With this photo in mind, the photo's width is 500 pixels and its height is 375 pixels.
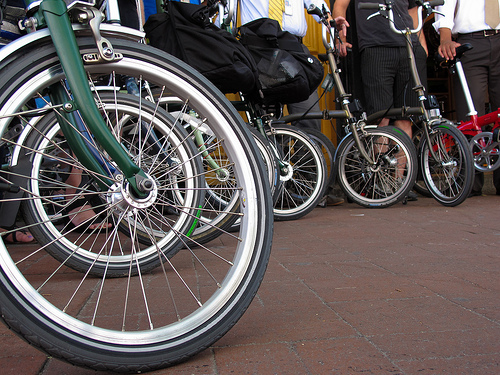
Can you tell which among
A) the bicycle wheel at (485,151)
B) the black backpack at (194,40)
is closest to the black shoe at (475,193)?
the bicycle wheel at (485,151)

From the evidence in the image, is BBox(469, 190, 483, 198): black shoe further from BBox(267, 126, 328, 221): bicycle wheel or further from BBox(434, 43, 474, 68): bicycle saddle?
BBox(267, 126, 328, 221): bicycle wheel

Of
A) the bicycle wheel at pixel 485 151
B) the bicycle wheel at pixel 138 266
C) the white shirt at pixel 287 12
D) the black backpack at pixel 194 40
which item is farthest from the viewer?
the bicycle wheel at pixel 485 151

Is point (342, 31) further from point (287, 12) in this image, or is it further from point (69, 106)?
point (69, 106)

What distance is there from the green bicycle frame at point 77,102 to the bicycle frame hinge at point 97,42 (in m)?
0.04

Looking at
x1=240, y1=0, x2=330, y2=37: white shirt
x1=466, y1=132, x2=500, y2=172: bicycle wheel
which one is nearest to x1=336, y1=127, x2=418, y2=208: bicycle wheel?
x1=466, y1=132, x2=500, y2=172: bicycle wheel

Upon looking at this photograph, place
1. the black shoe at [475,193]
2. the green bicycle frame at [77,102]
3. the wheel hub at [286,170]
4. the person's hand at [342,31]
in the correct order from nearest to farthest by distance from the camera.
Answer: the green bicycle frame at [77,102] → the wheel hub at [286,170] → the person's hand at [342,31] → the black shoe at [475,193]

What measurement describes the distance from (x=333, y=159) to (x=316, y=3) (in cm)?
143

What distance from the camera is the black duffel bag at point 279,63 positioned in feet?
12.4

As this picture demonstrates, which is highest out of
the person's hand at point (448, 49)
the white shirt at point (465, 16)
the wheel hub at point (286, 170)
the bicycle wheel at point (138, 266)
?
the white shirt at point (465, 16)

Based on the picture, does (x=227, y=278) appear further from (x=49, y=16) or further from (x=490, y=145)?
(x=490, y=145)

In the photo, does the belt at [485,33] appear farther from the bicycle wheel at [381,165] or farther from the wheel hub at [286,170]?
the wheel hub at [286,170]

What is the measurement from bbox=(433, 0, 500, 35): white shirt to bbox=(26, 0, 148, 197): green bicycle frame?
489cm

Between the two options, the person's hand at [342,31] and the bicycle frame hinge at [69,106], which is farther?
the person's hand at [342,31]

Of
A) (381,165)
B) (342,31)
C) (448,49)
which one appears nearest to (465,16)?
(448,49)
